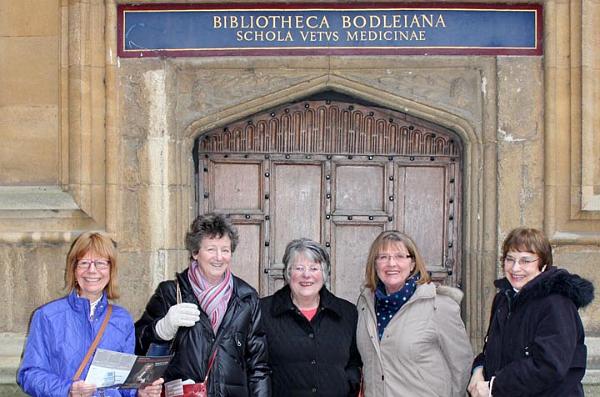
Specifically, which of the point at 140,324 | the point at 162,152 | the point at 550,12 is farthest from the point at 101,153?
the point at 550,12

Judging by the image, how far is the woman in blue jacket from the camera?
3973 millimetres

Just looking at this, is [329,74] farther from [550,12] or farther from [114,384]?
[114,384]

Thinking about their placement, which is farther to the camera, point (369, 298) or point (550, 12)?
point (550, 12)

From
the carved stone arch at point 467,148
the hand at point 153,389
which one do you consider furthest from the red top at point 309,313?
the carved stone arch at point 467,148

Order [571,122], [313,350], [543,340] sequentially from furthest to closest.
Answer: [571,122]
[313,350]
[543,340]

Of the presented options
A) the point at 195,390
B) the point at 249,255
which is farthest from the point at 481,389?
the point at 249,255

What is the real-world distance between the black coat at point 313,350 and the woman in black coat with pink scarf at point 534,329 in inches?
24.6

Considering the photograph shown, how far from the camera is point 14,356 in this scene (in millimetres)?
5984

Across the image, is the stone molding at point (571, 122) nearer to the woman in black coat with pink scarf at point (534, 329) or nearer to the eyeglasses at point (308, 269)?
the woman in black coat with pink scarf at point (534, 329)

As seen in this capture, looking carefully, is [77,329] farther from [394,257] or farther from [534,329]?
[534,329]

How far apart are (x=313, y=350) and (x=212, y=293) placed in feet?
1.87

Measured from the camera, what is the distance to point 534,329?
4137 millimetres

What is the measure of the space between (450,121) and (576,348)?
232 cm

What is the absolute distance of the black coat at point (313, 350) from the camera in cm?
447
